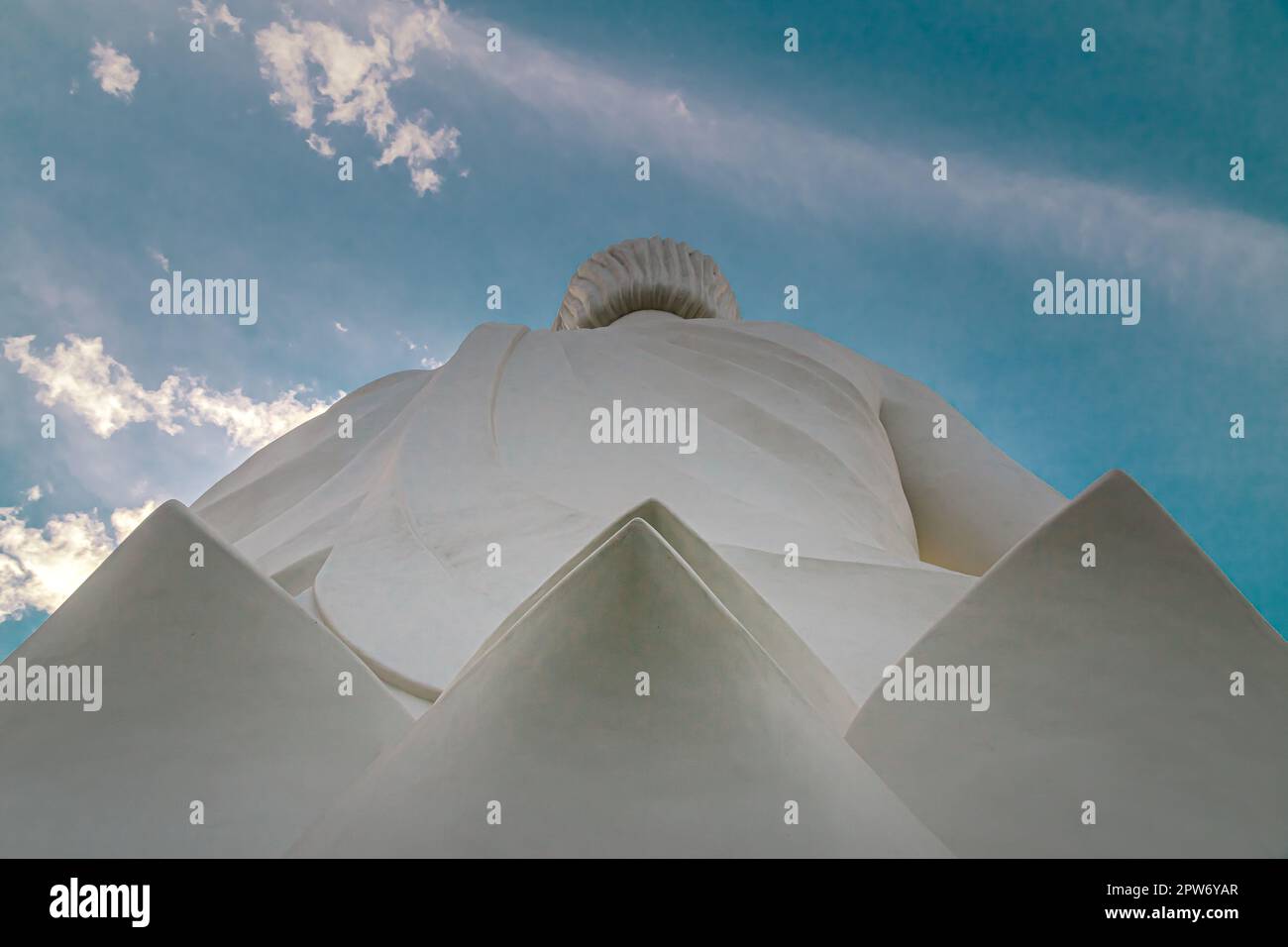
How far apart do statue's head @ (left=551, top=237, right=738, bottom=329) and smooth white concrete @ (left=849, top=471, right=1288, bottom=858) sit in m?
8.05

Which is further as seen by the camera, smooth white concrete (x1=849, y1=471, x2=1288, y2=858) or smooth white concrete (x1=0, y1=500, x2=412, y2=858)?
smooth white concrete (x1=0, y1=500, x2=412, y2=858)

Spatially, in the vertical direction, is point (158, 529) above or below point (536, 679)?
above

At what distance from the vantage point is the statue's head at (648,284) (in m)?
10.0

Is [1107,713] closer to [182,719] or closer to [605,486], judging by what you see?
[182,719]

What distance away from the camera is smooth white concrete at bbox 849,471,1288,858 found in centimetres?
175

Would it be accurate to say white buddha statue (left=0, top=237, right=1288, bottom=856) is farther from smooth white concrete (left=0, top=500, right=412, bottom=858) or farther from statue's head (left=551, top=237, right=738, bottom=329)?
statue's head (left=551, top=237, right=738, bottom=329)

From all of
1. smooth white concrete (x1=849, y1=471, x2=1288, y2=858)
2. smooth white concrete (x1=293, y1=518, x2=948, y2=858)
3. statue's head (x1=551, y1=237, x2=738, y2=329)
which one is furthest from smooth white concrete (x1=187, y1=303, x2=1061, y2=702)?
statue's head (x1=551, y1=237, x2=738, y2=329)

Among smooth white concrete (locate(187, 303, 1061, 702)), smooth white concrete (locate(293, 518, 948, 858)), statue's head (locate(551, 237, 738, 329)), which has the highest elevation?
statue's head (locate(551, 237, 738, 329))

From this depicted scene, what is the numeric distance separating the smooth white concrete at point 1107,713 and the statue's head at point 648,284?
805 cm

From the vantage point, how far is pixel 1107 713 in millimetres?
1869
